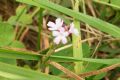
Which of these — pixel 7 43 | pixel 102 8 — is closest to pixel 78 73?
pixel 7 43

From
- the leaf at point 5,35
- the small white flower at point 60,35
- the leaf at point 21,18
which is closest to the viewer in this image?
the small white flower at point 60,35

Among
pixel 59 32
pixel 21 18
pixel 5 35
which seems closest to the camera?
pixel 59 32

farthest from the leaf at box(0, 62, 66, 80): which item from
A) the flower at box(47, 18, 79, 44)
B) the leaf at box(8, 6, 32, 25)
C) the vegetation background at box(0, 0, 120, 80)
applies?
the leaf at box(8, 6, 32, 25)

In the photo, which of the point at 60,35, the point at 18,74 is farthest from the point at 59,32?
the point at 18,74

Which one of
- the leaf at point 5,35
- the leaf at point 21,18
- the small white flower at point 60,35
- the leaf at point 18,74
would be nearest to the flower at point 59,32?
the small white flower at point 60,35

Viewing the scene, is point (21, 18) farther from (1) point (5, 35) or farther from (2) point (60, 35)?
(2) point (60, 35)

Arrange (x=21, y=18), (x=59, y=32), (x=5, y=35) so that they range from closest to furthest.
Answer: (x=59, y=32), (x=5, y=35), (x=21, y=18)

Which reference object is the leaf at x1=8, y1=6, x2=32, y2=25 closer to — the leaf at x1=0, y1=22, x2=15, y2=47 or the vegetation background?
the vegetation background

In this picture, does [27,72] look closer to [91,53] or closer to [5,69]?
[5,69]

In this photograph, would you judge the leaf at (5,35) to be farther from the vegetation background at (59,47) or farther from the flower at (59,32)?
the flower at (59,32)
